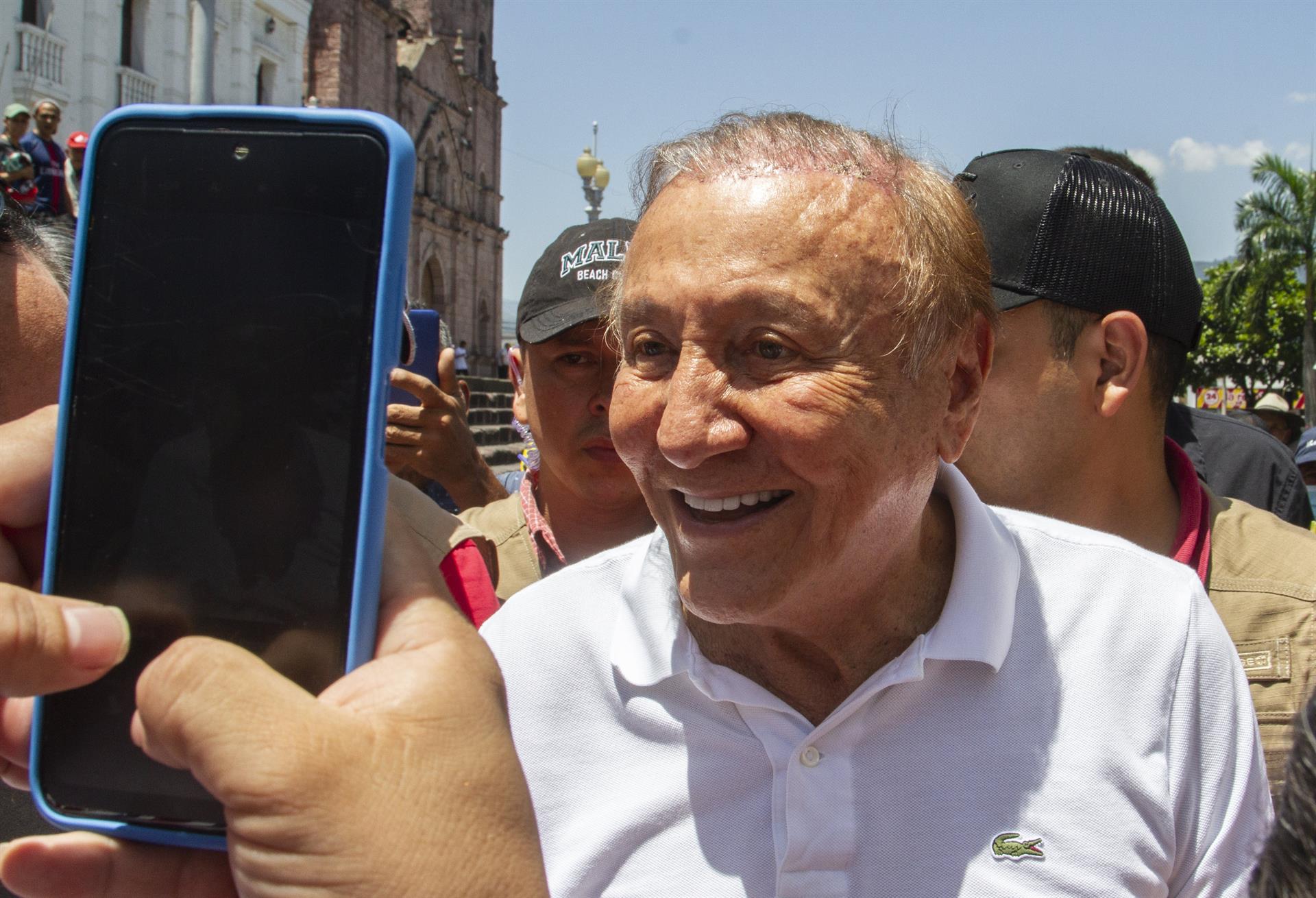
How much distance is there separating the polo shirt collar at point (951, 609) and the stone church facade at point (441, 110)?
30.5 meters

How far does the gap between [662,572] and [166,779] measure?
40.5 inches

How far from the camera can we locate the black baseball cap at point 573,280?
3039mm

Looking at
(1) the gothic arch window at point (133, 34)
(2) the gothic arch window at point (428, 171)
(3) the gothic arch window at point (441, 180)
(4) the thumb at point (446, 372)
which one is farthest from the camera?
(3) the gothic arch window at point (441, 180)

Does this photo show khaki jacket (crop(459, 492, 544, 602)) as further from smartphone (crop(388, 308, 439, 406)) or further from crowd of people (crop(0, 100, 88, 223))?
crowd of people (crop(0, 100, 88, 223))

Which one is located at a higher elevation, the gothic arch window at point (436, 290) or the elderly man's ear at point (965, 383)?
the gothic arch window at point (436, 290)

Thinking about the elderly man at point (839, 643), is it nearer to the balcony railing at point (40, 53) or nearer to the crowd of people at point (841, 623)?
the crowd of people at point (841, 623)

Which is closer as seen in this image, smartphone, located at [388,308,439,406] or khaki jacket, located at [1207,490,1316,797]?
khaki jacket, located at [1207,490,1316,797]

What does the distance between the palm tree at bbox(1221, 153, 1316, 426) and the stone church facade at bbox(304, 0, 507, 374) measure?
21.3 meters

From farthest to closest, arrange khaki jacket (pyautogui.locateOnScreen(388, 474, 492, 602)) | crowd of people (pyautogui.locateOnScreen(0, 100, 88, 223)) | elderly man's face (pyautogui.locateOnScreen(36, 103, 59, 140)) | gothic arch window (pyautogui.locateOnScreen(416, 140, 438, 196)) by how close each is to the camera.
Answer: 1. gothic arch window (pyautogui.locateOnScreen(416, 140, 438, 196))
2. elderly man's face (pyautogui.locateOnScreen(36, 103, 59, 140))
3. crowd of people (pyautogui.locateOnScreen(0, 100, 88, 223))
4. khaki jacket (pyautogui.locateOnScreen(388, 474, 492, 602))

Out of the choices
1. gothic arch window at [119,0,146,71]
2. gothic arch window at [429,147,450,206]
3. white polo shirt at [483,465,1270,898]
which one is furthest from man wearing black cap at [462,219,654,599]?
gothic arch window at [429,147,450,206]

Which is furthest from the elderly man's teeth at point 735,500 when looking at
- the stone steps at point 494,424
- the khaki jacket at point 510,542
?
the stone steps at point 494,424

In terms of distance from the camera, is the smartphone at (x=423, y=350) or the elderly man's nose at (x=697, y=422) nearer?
the elderly man's nose at (x=697, y=422)

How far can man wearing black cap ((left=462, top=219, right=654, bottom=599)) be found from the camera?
3.05 meters

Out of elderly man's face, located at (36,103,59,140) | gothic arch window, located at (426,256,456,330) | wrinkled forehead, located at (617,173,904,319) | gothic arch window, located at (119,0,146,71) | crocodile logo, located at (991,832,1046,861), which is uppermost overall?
gothic arch window, located at (119,0,146,71)
